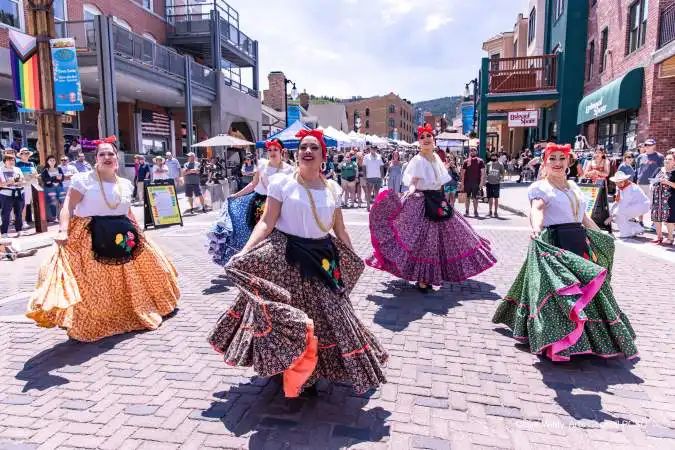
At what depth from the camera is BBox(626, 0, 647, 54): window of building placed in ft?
50.1

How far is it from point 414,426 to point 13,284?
20.6 feet

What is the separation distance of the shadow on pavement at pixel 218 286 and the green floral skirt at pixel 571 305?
3778 millimetres

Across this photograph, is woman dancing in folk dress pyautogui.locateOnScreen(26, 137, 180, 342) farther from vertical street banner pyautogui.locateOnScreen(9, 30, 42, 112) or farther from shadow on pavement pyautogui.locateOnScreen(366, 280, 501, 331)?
vertical street banner pyautogui.locateOnScreen(9, 30, 42, 112)

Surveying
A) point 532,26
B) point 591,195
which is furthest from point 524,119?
point 591,195

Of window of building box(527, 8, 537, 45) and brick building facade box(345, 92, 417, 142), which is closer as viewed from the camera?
window of building box(527, 8, 537, 45)

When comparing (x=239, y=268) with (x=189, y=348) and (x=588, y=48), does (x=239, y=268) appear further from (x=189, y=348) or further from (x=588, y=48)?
(x=588, y=48)

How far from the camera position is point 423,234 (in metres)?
6.14

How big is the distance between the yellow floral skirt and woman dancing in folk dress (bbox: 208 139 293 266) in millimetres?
1393

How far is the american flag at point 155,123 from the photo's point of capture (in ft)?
80.4

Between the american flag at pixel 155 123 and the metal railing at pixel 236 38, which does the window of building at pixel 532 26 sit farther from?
the american flag at pixel 155 123

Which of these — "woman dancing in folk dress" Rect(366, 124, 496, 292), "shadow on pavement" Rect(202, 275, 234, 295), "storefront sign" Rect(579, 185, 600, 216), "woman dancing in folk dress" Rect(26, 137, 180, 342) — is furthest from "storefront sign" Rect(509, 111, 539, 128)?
"woman dancing in folk dress" Rect(26, 137, 180, 342)

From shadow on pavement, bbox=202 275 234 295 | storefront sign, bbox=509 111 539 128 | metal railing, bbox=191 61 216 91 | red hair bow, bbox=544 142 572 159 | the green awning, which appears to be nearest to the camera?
red hair bow, bbox=544 142 572 159

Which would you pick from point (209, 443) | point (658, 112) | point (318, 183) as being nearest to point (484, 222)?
point (658, 112)

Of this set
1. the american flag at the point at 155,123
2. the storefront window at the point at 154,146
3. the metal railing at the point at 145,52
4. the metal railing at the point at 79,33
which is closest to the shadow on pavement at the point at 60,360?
the metal railing at the point at 145,52
